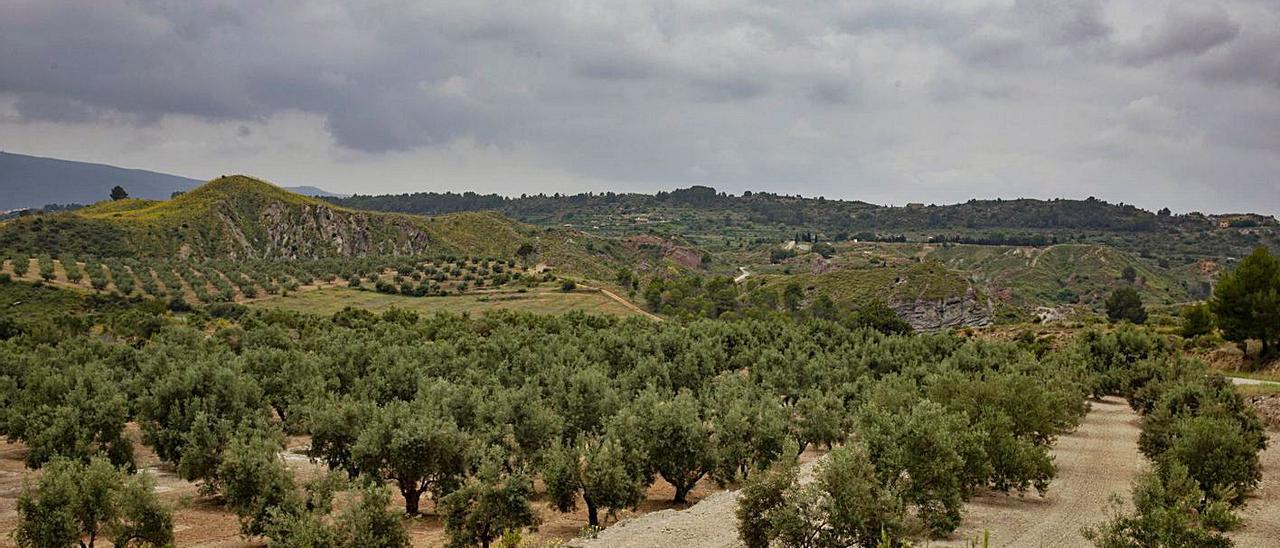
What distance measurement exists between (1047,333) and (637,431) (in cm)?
8243

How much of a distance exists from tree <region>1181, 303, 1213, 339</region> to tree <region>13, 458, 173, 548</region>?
90347mm

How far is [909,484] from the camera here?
96.1ft

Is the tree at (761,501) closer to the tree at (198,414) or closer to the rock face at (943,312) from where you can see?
the tree at (198,414)

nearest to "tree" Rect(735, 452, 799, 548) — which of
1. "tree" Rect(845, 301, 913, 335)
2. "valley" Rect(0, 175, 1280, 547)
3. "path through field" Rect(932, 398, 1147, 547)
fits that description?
"valley" Rect(0, 175, 1280, 547)

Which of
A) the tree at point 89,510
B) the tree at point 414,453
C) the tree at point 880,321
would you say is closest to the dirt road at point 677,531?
the tree at point 414,453

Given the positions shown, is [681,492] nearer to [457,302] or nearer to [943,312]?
[457,302]

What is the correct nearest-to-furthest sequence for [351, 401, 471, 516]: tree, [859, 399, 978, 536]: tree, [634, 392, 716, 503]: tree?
[859, 399, 978, 536]: tree → [351, 401, 471, 516]: tree → [634, 392, 716, 503]: tree

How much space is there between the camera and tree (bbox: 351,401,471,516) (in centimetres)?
3462

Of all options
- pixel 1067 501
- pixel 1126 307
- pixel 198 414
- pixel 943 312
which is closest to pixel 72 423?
pixel 198 414

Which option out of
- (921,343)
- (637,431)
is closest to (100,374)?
(637,431)

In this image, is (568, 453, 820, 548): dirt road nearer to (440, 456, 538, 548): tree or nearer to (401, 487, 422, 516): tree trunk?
(440, 456, 538, 548): tree

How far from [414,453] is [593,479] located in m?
8.71

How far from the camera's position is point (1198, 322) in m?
79.2

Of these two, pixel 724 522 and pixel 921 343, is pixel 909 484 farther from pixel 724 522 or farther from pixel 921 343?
pixel 921 343
